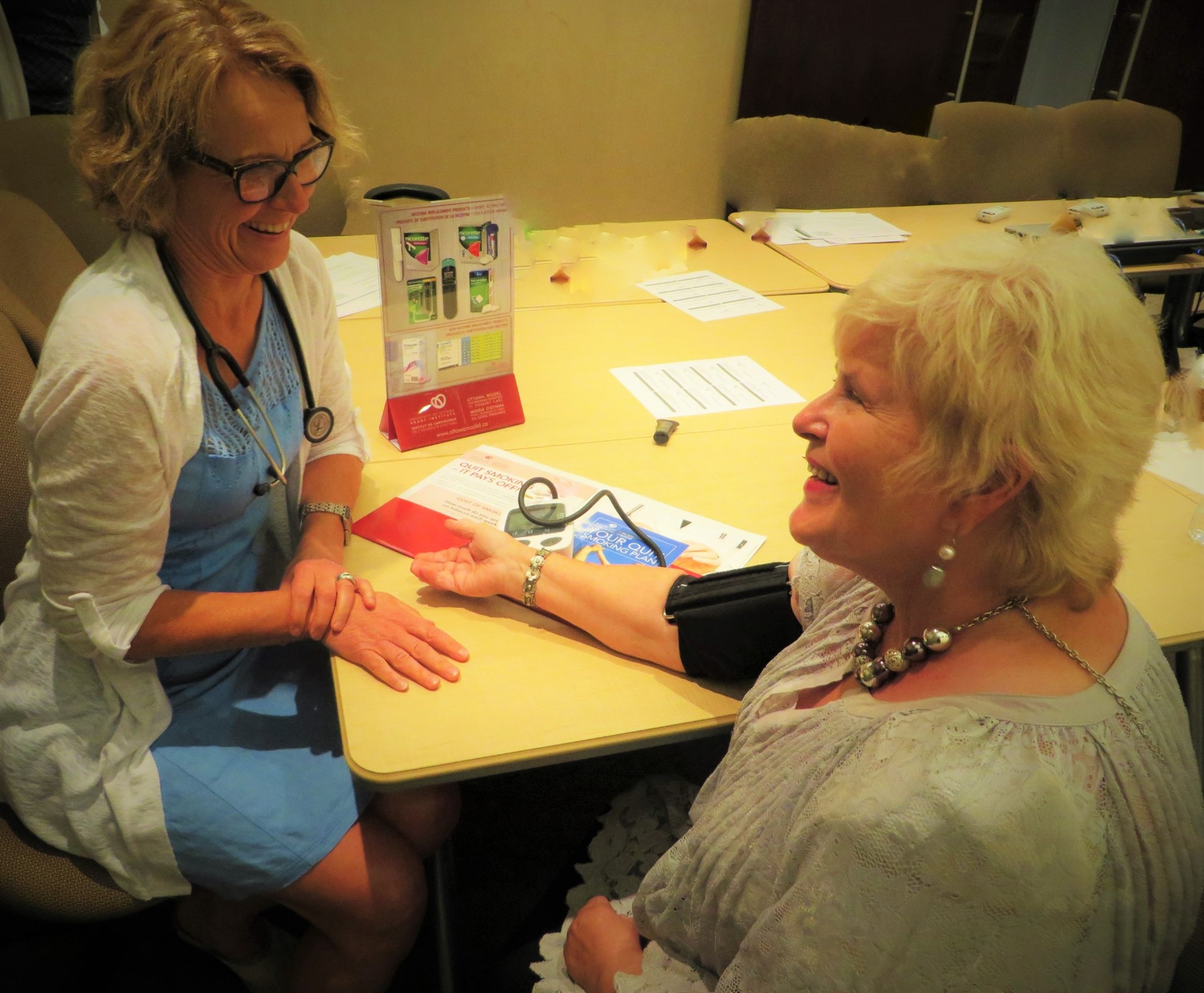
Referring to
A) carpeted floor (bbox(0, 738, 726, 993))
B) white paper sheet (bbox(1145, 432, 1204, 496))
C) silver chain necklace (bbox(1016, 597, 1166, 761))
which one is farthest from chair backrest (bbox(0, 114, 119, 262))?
white paper sheet (bbox(1145, 432, 1204, 496))

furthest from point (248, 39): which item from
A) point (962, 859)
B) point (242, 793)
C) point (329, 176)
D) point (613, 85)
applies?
point (613, 85)

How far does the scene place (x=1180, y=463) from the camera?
167 centimetres

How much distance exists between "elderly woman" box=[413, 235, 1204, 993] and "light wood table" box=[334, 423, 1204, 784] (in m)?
0.15

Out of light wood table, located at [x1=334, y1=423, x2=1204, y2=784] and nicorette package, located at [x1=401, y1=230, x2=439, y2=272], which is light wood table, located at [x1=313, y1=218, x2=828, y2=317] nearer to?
nicorette package, located at [x1=401, y1=230, x2=439, y2=272]

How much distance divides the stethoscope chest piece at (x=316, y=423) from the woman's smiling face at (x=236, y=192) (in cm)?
25

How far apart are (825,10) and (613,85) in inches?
41.1

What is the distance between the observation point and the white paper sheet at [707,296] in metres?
2.30

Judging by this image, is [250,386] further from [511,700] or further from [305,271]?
[511,700]

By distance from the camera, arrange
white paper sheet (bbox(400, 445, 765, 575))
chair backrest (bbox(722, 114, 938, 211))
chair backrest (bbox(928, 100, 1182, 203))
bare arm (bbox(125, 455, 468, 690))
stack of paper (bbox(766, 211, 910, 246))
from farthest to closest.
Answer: chair backrest (bbox(928, 100, 1182, 203)), chair backrest (bbox(722, 114, 938, 211)), stack of paper (bbox(766, 211, 910, 246)), white paper sheet (bbox(400, 445, 765, 575)), bare arm (bbox(125, 455, 468, 690))

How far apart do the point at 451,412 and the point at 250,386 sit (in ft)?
1.46

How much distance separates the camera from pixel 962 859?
709mm

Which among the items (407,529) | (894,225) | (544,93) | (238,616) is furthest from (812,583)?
(544,93)

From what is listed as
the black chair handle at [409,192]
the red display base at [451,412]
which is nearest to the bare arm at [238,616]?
the red display base at [451,412]

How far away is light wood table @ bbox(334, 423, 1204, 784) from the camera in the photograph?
102 cm
